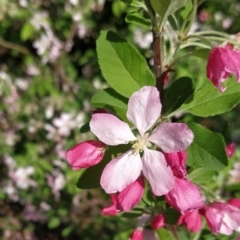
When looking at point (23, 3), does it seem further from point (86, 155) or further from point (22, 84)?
point (86, 155)

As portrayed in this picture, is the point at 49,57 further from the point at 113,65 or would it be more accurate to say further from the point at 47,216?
the point at 113,65

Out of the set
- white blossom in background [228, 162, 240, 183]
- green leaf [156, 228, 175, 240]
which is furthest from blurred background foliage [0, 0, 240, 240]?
green leaf [156, 228, 175, 240]

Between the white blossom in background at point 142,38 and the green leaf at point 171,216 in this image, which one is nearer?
the green leaf at point 171,216

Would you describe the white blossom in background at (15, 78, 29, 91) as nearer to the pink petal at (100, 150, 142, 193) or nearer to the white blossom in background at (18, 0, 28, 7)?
the white blossom in background at (18, 0, 28, 7)

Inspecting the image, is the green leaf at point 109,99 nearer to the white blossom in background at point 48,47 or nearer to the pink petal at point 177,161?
the pink petal at point 177,161

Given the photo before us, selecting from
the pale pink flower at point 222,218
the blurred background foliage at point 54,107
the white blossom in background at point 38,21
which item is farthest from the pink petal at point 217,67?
the white blossom in background at point 38,21

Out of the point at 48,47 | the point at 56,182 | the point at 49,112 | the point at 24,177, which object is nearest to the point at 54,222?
the point at 56,182

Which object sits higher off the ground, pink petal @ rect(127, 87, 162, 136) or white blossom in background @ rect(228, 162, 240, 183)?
pink petal @ rect(127, 87, 162, 136)
